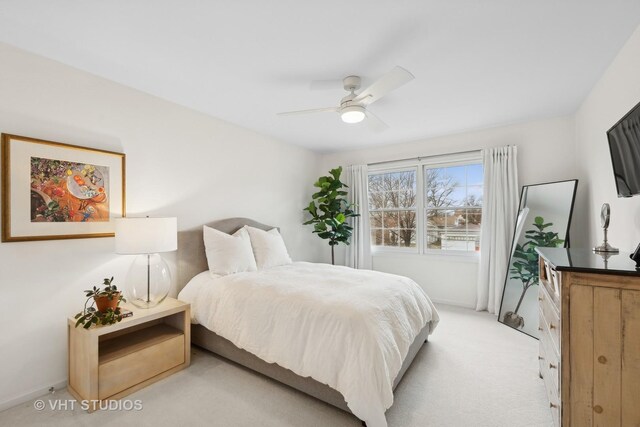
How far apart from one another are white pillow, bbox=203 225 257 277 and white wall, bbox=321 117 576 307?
2363 millimetres

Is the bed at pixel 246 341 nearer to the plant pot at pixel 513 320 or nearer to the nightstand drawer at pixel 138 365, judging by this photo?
the nightstand drawer at pixel 138 365

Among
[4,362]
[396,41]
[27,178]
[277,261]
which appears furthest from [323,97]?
[4,362]

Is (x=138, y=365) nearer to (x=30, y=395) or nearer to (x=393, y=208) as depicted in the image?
(x=30, y=395)

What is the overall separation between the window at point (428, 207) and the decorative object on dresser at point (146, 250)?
334 cm

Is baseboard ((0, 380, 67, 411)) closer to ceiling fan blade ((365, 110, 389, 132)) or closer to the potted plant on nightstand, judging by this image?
the potted plant on nightstand

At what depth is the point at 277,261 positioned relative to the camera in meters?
3.43

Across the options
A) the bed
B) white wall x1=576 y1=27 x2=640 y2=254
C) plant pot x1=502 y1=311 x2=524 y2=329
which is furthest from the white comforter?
white wall x1=576 y1=27 x2=640 y2=254

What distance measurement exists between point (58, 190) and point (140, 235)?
69 cm

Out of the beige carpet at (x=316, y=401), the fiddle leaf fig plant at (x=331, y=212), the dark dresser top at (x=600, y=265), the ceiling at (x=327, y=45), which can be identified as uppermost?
the ceiling at (x=327, y=45)

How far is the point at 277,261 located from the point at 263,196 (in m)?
1.11

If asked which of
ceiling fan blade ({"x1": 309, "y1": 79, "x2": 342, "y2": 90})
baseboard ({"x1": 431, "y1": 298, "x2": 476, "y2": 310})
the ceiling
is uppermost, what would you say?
the ceiling

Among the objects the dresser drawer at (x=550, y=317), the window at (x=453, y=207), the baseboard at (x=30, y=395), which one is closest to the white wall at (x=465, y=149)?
the window at (x=453, y=207)

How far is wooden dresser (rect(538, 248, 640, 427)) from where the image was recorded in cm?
127

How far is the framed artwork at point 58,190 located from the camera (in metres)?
1.96
